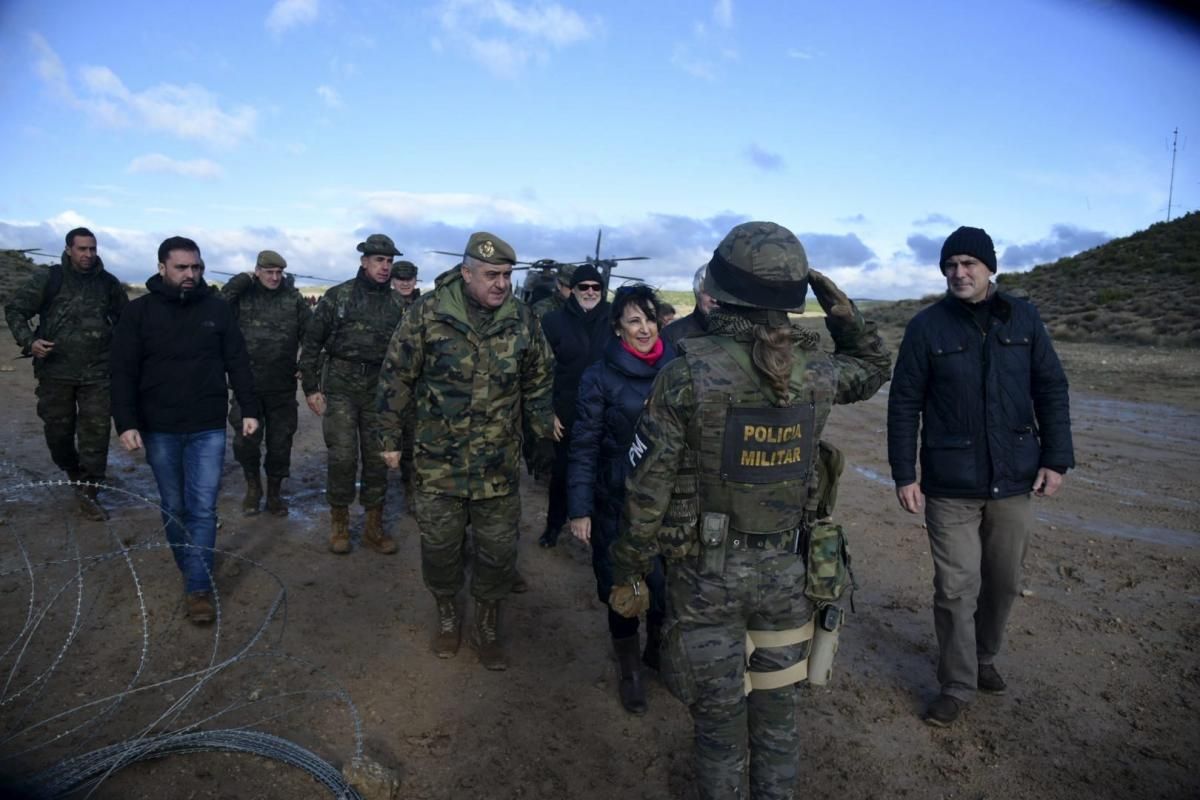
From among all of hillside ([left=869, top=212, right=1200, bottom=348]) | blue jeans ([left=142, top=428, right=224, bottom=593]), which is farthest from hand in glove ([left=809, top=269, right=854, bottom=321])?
hillside ([left=869, top=212, right=1200, bottom=348])

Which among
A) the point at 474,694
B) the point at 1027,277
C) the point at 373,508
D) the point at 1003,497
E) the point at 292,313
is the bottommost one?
the point at 474,694

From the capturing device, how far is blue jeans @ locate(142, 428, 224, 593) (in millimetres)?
4477

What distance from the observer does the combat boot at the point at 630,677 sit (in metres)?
3.90

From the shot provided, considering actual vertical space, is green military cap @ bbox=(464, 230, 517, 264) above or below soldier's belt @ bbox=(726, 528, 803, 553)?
above

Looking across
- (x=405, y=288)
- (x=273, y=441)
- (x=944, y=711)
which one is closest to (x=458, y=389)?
(x=944, y=711)

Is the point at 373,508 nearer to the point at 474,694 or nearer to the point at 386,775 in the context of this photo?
the point at 474,694

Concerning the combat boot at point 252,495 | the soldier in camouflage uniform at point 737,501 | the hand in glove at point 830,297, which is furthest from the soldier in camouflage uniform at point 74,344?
the hand in glove at point 830,297

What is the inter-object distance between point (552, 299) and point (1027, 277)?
103ft

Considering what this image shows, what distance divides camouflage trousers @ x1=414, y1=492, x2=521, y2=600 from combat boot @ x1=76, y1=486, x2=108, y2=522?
11.8 feet

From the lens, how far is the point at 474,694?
157 inches

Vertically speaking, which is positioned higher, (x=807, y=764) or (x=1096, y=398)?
(x=1096, y=398)

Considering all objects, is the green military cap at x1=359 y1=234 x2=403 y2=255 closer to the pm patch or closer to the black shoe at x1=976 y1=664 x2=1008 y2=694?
the pm patch

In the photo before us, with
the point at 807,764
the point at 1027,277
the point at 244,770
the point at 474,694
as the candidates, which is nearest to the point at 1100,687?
the point at 807,764

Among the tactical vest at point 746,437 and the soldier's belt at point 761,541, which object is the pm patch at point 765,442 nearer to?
the tactical vest at point 746,437
